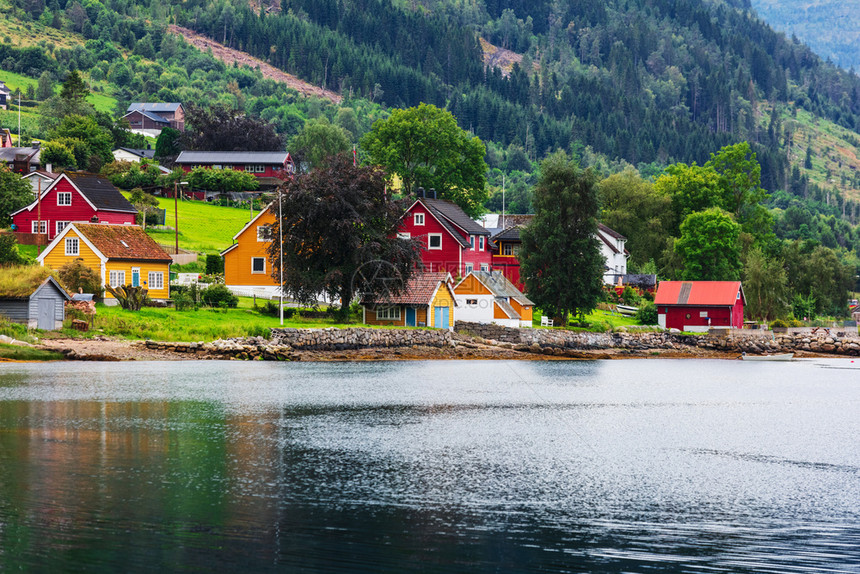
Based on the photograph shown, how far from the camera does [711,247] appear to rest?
111 metres

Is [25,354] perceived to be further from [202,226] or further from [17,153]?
[17,153]

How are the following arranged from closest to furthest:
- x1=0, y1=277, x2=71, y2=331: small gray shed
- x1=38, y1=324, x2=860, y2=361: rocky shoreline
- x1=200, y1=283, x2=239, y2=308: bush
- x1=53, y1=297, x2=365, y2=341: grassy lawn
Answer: x1=0, y1=277, x2=71, y2=331: small gray shed, x1=38, y1=324, x2=860, y2=361: rocky shoreline, x1=53, y1=297, x2=365, y2=341: grassy lawn, x1=200, y1=283, x2=239, y2=308: bush

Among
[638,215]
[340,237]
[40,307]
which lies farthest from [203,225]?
[638,215]

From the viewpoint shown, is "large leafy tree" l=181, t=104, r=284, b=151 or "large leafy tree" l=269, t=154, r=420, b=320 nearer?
"large leafy tree" l=269, t=154, r=420, b=320

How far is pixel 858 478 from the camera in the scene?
28547 millimetres

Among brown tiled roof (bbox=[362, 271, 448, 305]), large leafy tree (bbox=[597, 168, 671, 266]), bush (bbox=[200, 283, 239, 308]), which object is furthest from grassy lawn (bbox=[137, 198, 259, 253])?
large leafy tree (bbox=[597, 168, 671, 266])

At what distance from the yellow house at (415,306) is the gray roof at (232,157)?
77.5 m

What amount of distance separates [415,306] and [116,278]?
21751mm

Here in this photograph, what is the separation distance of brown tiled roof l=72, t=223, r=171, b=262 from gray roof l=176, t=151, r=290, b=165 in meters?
74.8

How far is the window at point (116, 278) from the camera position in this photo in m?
72.9

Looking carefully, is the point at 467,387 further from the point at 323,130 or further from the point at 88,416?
the point at 323,130

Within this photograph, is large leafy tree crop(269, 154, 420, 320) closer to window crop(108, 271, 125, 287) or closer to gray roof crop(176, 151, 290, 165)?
window crop(108, 271, 125, 287)

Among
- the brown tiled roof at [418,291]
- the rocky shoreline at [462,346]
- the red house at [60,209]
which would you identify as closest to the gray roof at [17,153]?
the red house at [60,209]

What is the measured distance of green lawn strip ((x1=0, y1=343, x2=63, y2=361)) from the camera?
5488 centimetres
